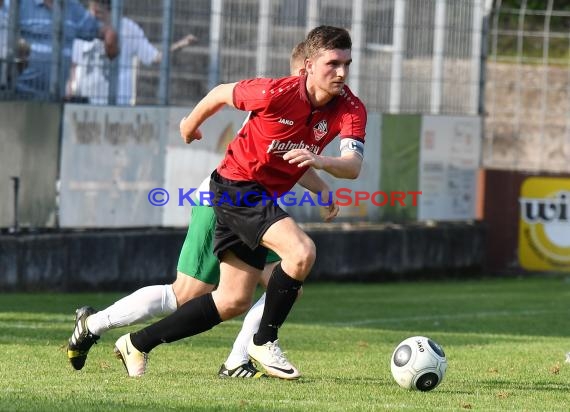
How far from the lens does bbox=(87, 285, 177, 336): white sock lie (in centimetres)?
815

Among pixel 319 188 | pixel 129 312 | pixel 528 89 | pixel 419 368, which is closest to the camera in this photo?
pixel 419 368

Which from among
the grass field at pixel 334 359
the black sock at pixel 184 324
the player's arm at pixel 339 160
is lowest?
the grass field at pixel 334 359

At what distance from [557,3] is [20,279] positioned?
32.8 ft

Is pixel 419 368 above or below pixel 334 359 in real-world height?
above

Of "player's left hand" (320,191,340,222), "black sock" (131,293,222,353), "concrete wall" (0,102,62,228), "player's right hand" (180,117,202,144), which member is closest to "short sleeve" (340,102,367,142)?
"player's left hand" (320,191,340,222)

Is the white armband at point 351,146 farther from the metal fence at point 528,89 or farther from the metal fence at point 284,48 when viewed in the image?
the metal fence at point 528,89

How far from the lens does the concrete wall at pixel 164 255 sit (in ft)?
50.2

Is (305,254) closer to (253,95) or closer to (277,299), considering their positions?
(277,299)

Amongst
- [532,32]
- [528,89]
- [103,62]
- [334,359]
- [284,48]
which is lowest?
[334,359]

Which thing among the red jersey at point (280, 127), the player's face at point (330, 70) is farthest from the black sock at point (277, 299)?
the player's face at point (330, 70)

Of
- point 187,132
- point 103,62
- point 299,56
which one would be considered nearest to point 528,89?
point 103,62

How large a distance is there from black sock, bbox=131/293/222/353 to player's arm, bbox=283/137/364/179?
1.00 meters

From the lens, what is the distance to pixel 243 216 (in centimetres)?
771

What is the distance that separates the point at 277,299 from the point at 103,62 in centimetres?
878
